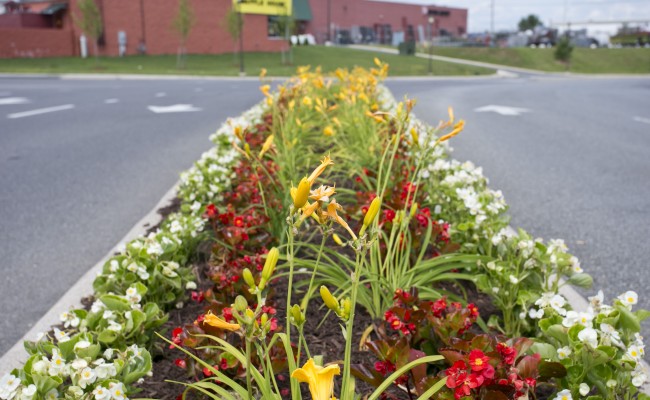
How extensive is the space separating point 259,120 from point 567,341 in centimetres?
614

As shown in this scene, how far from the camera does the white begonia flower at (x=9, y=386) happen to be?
73.0 inches

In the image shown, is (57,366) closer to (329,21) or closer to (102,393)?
(102,393)

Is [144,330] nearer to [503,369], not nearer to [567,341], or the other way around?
[503,369]

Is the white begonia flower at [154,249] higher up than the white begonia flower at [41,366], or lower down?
higher up

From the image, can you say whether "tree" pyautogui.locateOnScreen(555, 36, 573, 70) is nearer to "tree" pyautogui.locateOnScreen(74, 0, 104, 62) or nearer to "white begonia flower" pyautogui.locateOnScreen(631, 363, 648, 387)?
"tree" pyautogui.locateOnScreen(74, 0, 104, 62)

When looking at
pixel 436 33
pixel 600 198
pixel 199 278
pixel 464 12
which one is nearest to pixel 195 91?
pixel 600 198

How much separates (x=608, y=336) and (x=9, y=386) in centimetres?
185

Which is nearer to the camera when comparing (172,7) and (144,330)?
(144,330)

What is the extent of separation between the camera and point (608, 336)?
2.01m

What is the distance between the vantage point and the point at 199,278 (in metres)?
3.34

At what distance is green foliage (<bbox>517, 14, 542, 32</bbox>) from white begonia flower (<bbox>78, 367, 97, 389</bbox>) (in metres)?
114

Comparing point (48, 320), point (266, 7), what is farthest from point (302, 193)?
point (266, 7)

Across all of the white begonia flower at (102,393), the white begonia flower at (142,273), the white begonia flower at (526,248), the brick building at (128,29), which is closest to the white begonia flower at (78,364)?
the white begonia flower at (102,393)

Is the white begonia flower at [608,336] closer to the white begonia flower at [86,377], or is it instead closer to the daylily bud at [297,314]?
the daylily bud at [297,314]
